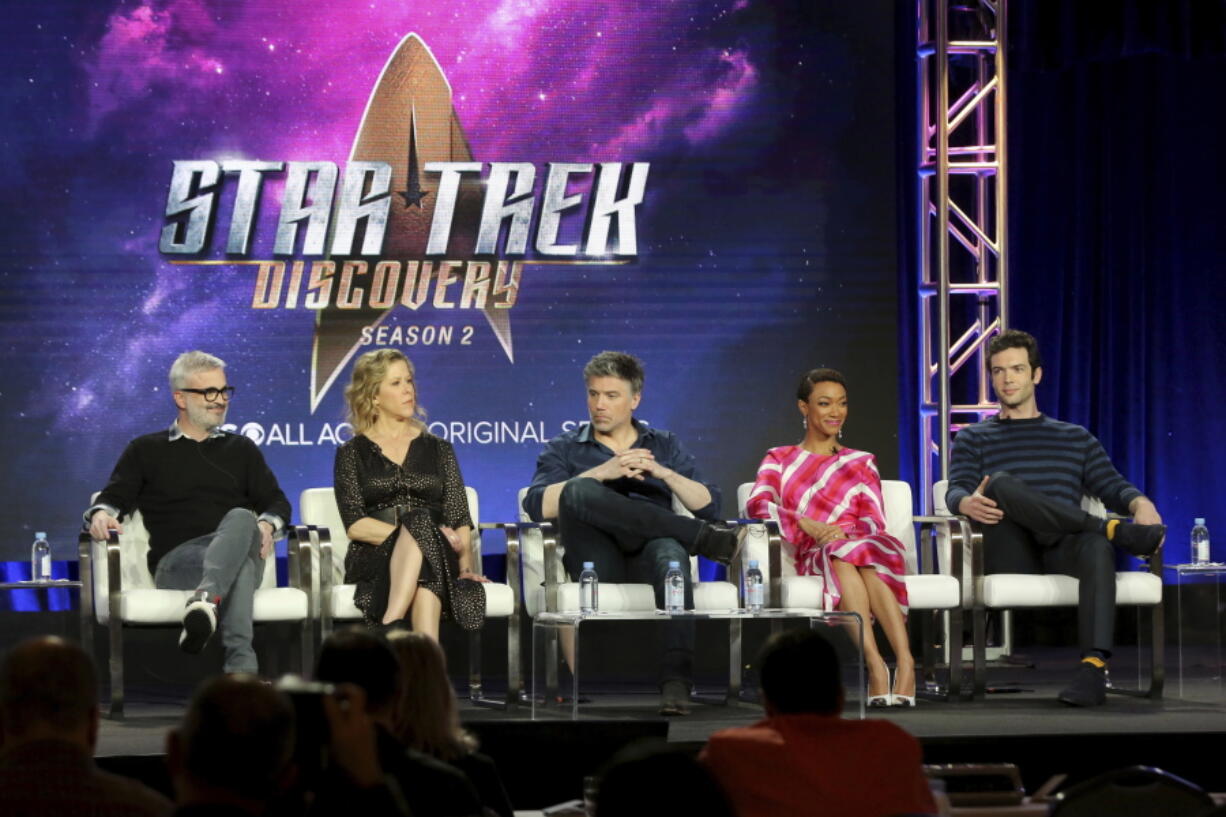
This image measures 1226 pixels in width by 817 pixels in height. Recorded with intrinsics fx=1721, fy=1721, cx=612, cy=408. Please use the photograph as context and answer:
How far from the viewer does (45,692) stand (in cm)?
204

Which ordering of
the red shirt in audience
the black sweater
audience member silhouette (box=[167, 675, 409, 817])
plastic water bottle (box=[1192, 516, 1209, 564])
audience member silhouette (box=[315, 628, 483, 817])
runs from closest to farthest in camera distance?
audience member silhouette (box=[167, 675, 409, 817]), audience member silhouette (box=[315, 628, 483, 817]), the red shirt in audience, the black sweater, plastic water bottle (box=[1192, 516, 1209, 564])

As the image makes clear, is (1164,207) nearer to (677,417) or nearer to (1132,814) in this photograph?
(677,417)

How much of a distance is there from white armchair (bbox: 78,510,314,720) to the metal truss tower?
2552 mm

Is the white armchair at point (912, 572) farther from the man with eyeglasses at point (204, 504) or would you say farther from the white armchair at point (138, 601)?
the man with eyeglasses at point (204, 504)

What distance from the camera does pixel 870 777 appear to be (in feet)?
7.53

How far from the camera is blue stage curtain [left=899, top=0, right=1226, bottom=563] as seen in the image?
7289 mm

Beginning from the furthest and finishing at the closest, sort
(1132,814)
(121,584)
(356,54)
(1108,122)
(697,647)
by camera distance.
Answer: (1108,122), (356,54), (697,647), (121,584), (1132,814)

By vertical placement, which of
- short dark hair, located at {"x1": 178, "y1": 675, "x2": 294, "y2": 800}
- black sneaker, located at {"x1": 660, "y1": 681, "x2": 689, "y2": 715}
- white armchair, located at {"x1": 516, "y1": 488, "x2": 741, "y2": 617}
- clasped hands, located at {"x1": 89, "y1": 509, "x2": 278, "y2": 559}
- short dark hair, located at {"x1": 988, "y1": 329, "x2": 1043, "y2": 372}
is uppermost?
short dark hair, located at {"x1": 988, "y1": 329, "x2": 1043, "y2": 372}

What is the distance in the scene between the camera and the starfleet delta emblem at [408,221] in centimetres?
652

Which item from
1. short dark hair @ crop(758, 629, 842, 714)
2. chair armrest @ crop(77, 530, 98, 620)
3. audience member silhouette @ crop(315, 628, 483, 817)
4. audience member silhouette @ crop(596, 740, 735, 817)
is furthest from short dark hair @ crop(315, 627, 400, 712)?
chair armrest @ crop(77, 530, 98, 620)

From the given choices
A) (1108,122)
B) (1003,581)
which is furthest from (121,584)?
(1108,122)

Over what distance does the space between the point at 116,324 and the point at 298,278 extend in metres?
0.69

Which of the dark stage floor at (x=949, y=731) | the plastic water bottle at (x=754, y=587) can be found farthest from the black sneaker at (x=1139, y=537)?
the plastic water bottle at (x=754, y=587)

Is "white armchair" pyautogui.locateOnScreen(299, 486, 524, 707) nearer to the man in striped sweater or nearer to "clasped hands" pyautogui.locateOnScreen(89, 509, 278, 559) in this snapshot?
"clasped hands" pyautogui.locateOnScreen(89, 509, 278, 559)
